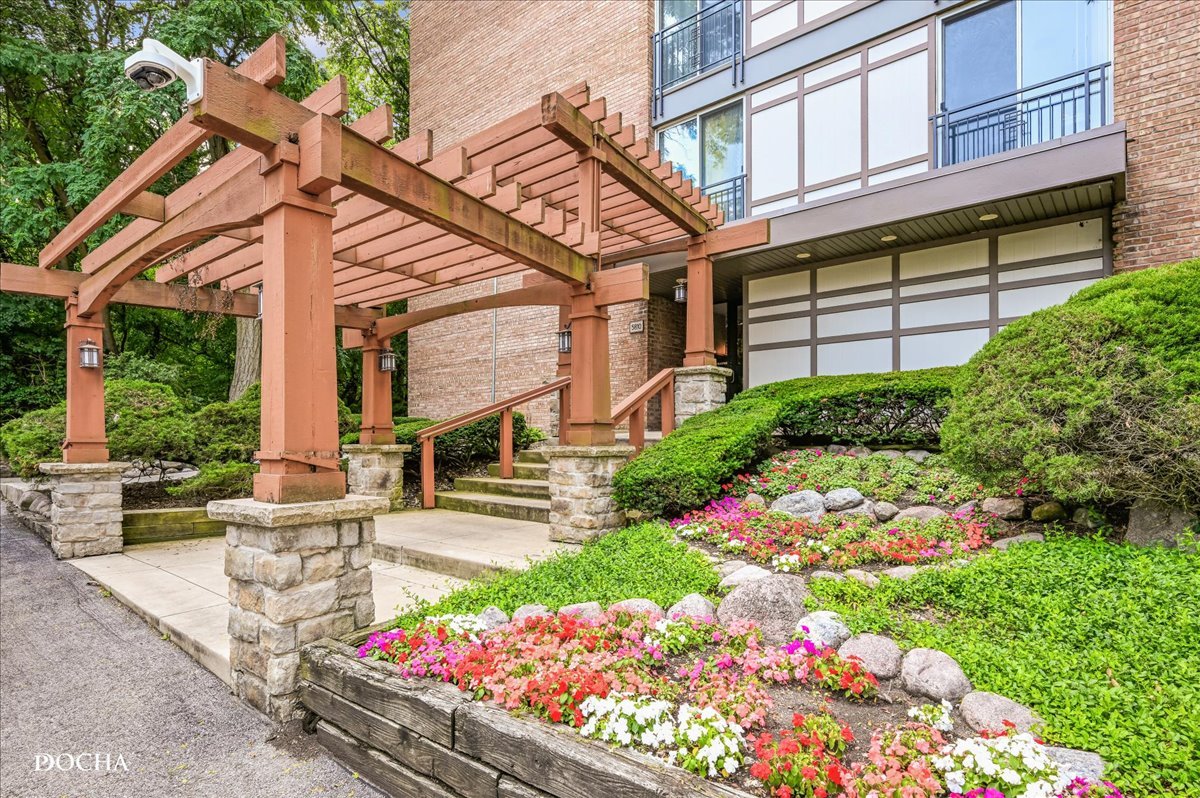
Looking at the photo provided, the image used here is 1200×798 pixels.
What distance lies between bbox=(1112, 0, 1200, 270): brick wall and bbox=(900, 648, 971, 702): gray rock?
6247mm

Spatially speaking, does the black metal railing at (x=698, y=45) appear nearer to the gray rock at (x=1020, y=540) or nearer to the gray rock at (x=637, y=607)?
the gray rock at (x=1020, y=540)

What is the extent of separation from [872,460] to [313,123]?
17.0 feet

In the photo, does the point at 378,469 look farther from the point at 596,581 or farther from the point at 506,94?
the point at 506,94

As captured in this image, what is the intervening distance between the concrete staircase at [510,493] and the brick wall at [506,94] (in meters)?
1.83

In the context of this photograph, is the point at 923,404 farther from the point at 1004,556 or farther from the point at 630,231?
the point at 630,231

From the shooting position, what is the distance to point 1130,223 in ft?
21.5

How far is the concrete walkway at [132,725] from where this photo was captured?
103 inches

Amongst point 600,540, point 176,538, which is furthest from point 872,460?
point 176,538

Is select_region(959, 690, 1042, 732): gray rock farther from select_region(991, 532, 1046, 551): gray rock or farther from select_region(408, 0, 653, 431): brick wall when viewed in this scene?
select_region(408, 0, 653, 431): brick wall

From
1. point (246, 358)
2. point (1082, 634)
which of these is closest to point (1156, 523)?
point (1082, 634)

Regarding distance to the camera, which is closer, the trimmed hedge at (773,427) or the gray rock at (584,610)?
the gray rock at (584,610)

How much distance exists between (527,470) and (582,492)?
2.64 m

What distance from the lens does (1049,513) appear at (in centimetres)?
408

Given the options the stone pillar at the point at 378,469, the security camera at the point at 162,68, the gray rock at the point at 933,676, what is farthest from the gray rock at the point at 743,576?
the stone pillar at the point at 378,469
